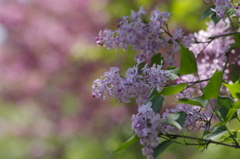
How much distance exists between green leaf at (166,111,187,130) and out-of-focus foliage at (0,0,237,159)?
10.1 ft

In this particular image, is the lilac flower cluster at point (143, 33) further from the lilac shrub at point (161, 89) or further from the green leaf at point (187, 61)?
the green leaf at point (187, 61)

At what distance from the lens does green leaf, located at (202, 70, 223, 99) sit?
83cm

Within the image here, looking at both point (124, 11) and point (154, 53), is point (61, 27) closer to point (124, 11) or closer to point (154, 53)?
point (124, 11)

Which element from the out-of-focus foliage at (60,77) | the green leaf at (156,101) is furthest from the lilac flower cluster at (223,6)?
the out-of-focus foliage at (60,77)

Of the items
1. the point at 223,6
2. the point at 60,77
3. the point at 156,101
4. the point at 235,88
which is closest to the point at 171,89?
the point at 156,101

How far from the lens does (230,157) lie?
4262 millimetres

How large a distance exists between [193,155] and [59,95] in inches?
69.9

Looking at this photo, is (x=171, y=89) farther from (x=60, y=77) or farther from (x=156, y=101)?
(x=60, y=77)

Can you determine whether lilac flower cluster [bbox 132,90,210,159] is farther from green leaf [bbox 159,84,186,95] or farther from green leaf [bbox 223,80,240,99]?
green leaf [bbox 223,80,240,99]

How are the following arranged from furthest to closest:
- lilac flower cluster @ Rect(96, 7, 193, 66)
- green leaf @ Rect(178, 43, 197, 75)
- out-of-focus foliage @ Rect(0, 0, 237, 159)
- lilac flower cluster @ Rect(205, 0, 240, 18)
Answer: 1. out-of-focus foliage @ Rect(0, 0, 237, 159)
2. lilac flower cluster @ Rect(96, 7, 193, 66)
3. lilac flower cluster @ Rect(205, 0, 240, 18)
4. green leaf @ Rect(178, 43, 197, 75)

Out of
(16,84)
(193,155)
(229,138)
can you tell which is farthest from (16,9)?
(229,138)

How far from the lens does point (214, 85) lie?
0.83m

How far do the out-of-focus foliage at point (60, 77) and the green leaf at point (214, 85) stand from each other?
310 cm

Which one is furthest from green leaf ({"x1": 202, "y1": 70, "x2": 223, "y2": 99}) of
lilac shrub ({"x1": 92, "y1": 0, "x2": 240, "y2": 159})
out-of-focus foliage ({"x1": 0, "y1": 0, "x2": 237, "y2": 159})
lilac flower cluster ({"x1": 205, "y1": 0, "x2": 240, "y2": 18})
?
out-of-focus foliage ({"x1": 0, "y1": 0, "x2": 237, "y2": 159})
